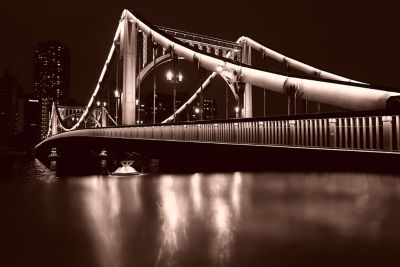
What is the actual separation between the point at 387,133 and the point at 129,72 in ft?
61.9

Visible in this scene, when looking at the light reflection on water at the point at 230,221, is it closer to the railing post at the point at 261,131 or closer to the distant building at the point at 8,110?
the railing post at the point at 261,131

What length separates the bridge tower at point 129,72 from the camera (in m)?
24.5

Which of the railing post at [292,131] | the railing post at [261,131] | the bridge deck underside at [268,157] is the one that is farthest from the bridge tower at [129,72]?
the railing post at [292,131]

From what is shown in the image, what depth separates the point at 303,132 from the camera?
34.9ft

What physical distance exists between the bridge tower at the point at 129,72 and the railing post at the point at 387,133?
56.2 ft

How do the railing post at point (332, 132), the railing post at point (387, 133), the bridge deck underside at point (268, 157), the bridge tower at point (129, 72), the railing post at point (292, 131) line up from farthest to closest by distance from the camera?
the bridge tower at point (129, 72)
the railing post at point (292, 131)
the railing post at point (332, 132)
the bridge deck underside at point (268, 157)
the railing post at point (387, 133)

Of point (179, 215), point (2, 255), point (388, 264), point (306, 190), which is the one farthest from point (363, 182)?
point (2, 255)

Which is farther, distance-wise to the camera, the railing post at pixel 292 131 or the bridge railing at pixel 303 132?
the railing post at pixel 292 131

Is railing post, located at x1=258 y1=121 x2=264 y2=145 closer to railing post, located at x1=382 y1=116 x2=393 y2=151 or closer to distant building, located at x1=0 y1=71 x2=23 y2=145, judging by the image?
railing post, located at x1=382 y1=116 x2=393 y2=151

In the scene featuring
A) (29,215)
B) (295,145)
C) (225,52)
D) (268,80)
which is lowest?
(29,215)

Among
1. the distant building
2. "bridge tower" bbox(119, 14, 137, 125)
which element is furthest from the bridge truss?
the distant building

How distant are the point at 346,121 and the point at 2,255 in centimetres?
756

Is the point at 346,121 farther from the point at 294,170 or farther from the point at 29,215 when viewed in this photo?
the point at 29,215

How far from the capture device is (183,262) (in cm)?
354
